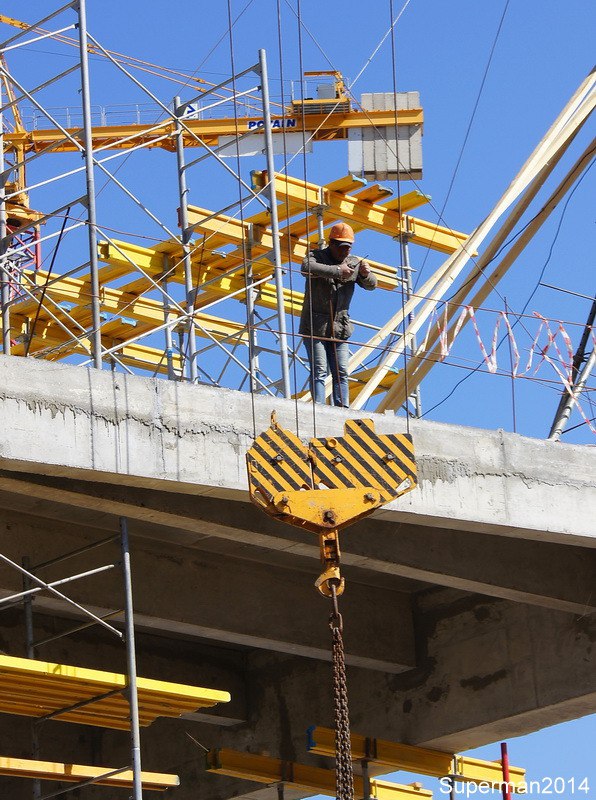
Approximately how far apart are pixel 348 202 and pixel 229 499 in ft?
41.3

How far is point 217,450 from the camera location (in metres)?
13.1

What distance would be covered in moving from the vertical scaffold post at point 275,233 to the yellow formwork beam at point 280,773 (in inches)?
155

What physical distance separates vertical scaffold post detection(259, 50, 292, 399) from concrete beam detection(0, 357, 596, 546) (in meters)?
1.75

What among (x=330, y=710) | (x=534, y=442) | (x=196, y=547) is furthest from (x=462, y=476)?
(x=330, y=710)

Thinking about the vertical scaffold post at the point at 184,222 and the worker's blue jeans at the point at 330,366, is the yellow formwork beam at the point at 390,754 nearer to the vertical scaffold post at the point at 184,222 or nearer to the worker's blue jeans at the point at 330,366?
the worker's blue jeans at the point at 330,366

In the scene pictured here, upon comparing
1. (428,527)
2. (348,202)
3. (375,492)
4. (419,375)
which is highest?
(348,202)

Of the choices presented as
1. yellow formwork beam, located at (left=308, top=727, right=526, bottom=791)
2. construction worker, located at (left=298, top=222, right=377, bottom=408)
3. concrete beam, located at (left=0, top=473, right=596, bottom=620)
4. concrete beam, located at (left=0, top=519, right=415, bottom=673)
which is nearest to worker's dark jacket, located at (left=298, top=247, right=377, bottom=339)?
construction worker, located at (left=298, top=222, right=377, bottom=408)

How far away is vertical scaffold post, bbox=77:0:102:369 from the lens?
14.4 m

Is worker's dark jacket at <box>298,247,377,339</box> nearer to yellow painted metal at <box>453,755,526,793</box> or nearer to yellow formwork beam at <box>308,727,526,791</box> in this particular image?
yellow formwork beam at <box>308,727,526,791</box>

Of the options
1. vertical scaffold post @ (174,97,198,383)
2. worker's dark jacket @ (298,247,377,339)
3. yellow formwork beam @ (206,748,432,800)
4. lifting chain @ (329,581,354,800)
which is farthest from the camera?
vertical scaffold post @ (174,97,198,383)

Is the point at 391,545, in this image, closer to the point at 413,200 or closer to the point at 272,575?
the point at 272,575

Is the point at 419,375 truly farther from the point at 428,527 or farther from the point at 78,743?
the point at 78,743

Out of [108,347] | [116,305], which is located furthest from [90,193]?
[108,347]

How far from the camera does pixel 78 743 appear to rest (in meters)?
19.1
